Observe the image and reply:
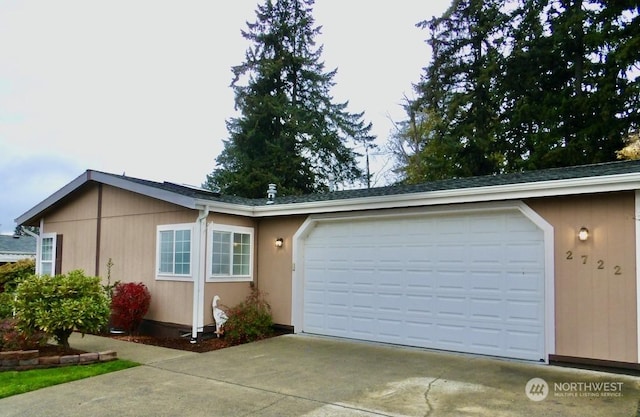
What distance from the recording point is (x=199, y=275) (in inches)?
338

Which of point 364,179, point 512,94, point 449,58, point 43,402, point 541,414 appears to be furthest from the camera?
point 364,179

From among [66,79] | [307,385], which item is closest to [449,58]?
[66,79]

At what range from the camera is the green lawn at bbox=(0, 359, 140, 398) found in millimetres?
5516

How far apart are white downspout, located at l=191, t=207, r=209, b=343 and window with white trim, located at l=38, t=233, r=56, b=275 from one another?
5276 mm

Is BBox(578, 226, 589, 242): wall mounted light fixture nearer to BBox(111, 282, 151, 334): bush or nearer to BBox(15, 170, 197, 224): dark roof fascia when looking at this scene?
BBox(15, 170, 197, 224): dark roof fascia

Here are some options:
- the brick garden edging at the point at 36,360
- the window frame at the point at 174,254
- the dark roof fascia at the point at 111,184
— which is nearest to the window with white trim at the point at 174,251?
the window frame at the point at 174,254

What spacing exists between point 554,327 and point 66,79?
16.0 metres

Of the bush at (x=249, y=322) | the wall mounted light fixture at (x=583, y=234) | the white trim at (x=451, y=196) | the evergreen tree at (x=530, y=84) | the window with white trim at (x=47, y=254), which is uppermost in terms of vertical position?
the evergreen tree at (x=530, y=84)

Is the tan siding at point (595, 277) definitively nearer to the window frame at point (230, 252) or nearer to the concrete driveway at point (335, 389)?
the concrete driveway at point (335, 389)

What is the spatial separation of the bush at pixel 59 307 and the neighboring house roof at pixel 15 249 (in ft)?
56.3

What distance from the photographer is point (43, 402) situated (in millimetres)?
5004

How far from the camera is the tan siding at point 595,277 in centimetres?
598

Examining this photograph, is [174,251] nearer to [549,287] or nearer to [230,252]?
[230,252]

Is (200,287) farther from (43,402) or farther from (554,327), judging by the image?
(554,327)
